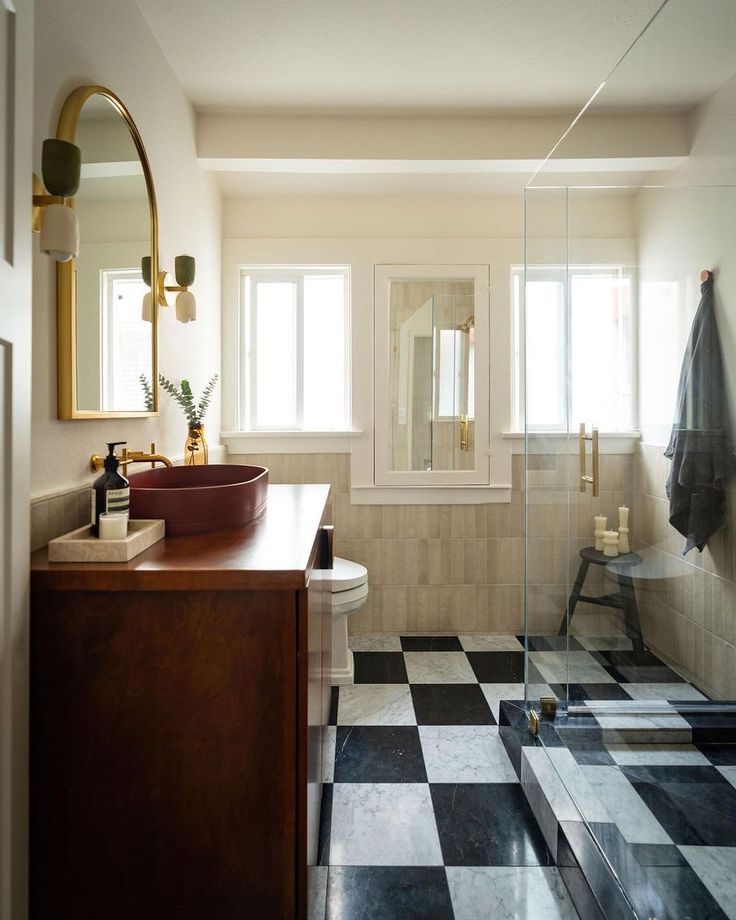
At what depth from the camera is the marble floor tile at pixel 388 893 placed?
1.27m

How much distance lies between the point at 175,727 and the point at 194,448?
1.37m

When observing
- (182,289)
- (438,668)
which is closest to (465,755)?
(438,668)

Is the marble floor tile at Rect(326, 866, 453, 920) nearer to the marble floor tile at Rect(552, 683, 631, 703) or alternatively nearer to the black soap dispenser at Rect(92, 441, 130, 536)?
the marble floor tile at Rect(552, 683, 631, 703)

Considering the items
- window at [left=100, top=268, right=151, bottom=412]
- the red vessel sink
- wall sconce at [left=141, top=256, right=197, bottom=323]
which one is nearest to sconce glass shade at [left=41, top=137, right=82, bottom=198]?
window at [left=100, top=268, right=151, bottom=412]

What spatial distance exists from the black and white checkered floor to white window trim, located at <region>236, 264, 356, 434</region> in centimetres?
125

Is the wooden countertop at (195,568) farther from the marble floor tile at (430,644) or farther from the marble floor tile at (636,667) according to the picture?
the marble floor tile at (430,644)

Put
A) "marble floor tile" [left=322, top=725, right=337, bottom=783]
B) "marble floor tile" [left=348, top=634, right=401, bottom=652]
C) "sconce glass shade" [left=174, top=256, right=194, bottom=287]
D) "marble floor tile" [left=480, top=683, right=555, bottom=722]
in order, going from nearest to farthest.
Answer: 1. "marble floor tile" [left=322, top=725, right=337, bottom=783]
2. "sconce glass shade" [left=174, top=256, right=194, bottom=287]
3. "marble floor tile" [left=480, top=683, right=555, bottom=722]
4. "marble floor tile" [left=348, top=634, right=401, bottom=652]

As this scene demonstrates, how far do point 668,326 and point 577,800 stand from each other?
3.92 feet

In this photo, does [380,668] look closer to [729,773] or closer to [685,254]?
[729,773]

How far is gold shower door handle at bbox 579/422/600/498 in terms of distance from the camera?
1.56 meters

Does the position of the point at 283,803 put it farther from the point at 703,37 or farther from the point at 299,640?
the point at 703,37

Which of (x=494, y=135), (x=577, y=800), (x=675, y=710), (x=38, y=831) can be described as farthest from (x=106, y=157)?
(x=577, y=800)

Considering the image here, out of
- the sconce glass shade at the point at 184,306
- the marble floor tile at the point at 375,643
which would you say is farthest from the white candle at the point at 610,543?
the marble floor tile at the point at 375,643

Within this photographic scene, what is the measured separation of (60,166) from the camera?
1.05 meters
